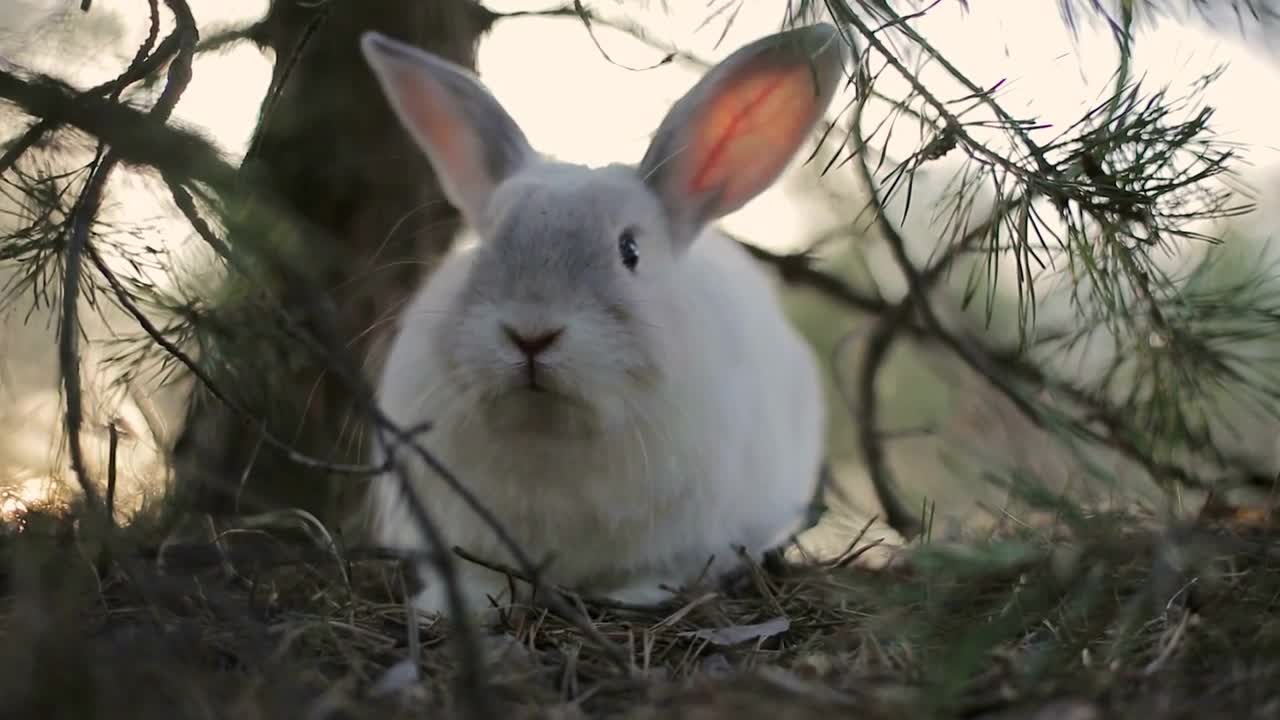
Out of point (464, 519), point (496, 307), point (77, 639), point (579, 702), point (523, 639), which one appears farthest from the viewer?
point (464, 519)

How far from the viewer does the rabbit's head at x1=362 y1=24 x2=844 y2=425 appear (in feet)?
7.72

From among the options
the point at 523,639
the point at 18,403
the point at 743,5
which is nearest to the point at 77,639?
the point at 523,639

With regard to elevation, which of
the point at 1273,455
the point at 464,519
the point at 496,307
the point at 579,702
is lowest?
the point at 579,702

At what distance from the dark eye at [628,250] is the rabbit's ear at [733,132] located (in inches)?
9.1

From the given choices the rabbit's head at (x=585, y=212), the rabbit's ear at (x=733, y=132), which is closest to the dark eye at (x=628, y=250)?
the rabbit's head at (x=585, y=212)

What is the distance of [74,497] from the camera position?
6.59ft

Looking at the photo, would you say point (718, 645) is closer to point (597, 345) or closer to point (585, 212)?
point (597, 345)

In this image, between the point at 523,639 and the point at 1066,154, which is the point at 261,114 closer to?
the point at 523,639

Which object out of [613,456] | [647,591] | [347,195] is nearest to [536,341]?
[613,456]

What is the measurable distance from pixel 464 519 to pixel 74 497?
0.85 meters

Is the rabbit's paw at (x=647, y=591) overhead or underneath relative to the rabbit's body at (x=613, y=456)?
underneath

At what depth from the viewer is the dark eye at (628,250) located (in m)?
2.58

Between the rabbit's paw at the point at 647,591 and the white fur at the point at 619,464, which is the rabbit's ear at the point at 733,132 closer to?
the white fur at the point at 619,464

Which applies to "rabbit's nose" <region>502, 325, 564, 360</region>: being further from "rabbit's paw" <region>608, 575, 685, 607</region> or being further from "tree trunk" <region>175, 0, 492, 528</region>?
"tree trunk" <region>175, 0, 492, 528</region>
